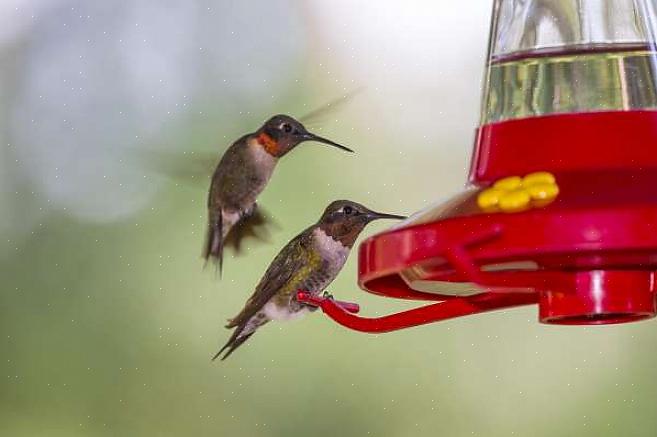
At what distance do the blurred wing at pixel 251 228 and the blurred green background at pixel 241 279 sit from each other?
1855 millimetres

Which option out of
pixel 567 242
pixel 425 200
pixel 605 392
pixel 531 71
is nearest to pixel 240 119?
pixel 425 200

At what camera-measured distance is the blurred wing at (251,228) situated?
467 centimetres

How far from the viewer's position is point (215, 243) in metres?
4.74

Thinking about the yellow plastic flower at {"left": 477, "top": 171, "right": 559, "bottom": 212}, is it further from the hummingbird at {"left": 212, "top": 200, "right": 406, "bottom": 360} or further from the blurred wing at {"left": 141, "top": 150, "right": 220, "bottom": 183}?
the blurred wing at {"left": 141, "top": 150, "right": 220, "bottom": 183}

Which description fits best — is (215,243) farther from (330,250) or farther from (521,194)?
(521,194)

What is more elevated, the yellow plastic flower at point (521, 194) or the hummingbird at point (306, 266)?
the hummingbird at point (306, 266)

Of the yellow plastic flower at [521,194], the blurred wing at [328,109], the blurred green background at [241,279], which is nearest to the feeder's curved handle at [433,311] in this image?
the yellow plastic flower at [521,194]

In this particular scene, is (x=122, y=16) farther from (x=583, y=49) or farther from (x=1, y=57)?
(x=583, y=49)

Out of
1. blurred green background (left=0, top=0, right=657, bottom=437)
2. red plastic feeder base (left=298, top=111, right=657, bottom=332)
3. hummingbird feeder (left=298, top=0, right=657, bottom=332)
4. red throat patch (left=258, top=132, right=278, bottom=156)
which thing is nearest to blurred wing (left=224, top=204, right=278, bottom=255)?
red throat patch (left=258, top=132, right=278, bottom=156)

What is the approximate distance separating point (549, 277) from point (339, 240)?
1345 mm

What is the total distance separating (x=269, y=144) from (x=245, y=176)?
12 cm

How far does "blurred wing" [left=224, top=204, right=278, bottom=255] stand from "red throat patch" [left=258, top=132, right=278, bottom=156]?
0.19m

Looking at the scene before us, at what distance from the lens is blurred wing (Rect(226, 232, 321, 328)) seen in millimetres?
4484

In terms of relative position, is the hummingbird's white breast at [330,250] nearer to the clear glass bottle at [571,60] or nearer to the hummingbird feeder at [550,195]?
the hummingbird feeder at [550,195]
